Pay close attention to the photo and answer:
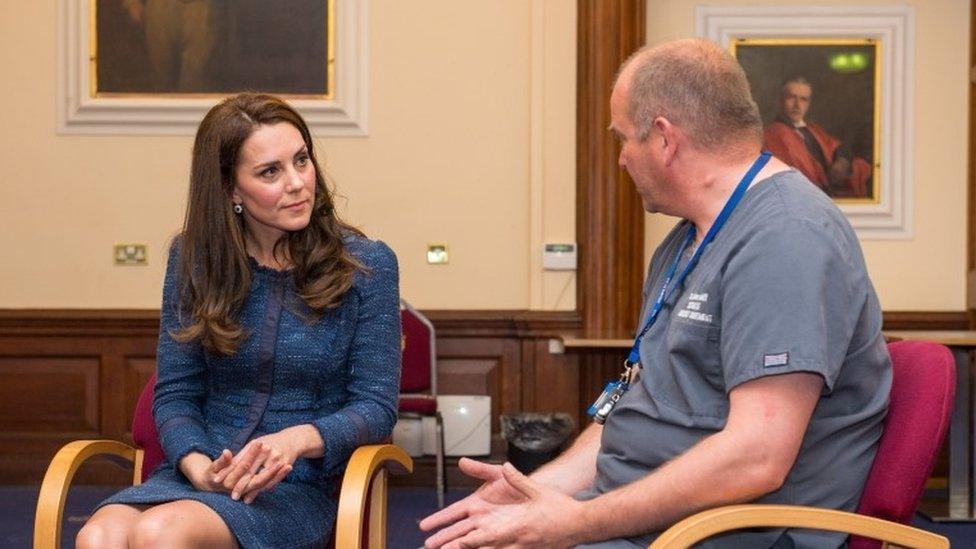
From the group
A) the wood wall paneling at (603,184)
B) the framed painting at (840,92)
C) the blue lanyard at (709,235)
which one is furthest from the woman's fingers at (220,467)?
the framed painting at (840,92)

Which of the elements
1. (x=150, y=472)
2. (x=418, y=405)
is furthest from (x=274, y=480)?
(x=418, y=405)

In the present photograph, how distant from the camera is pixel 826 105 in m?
7.02

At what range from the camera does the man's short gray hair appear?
7.55ft

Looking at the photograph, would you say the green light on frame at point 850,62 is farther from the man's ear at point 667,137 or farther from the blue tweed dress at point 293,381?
the man's ear at point 667,137

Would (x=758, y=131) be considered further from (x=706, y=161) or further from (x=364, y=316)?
(x=364, y=316)

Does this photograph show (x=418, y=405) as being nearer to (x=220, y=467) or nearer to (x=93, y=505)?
(x=93, y=505)

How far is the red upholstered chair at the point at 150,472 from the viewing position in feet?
8.85

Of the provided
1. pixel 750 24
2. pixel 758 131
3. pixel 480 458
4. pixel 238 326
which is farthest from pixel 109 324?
pixel 758 131

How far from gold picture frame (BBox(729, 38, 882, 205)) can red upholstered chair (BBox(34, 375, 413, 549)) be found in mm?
4334

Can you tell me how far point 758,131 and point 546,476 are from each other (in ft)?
2.49

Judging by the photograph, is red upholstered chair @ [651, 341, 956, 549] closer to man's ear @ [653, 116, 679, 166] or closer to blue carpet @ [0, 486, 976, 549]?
man's ear @ [653, 116, 679, 166]

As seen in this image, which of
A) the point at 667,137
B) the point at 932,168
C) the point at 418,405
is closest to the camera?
the point at 667,137

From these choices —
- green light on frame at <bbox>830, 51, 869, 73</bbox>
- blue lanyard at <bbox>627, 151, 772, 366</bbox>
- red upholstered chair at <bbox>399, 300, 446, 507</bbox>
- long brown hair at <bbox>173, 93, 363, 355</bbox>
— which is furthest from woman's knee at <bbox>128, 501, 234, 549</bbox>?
green light on frame at <bbox>830, 51, 869, 73</bbox>

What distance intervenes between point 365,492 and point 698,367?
0.79 meters
